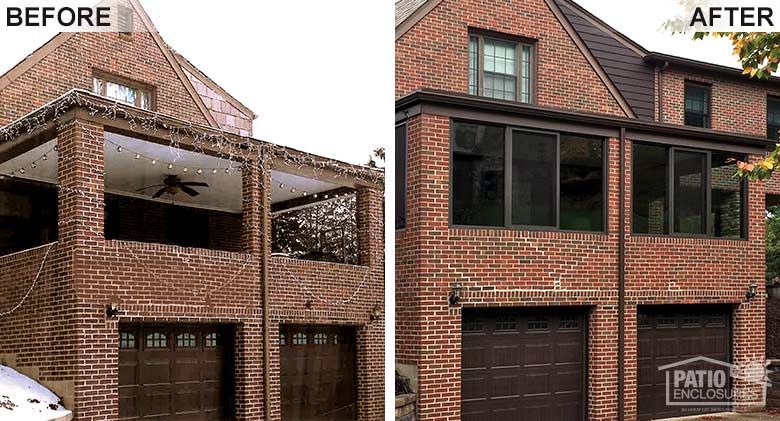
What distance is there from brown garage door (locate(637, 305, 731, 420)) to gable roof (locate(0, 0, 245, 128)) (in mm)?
6026

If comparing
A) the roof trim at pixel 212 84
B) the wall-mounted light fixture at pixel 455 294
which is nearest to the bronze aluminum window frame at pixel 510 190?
the wall-mounted light fixture at pixel 455 294

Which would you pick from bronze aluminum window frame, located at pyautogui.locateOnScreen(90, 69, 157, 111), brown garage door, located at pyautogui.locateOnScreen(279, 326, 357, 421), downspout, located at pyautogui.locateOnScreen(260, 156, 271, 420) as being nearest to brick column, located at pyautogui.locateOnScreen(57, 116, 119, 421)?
bronze aluminum window frame, located at pyautogui.locateOnScreen(90, 69, 157, 111)

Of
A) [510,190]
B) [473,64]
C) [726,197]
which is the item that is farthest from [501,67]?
[726,197]

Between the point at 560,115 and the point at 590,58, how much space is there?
2203 millimetres

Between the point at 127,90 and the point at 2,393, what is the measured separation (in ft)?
7.55

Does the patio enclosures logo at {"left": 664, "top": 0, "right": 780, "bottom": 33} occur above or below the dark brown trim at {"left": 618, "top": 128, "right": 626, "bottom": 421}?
above

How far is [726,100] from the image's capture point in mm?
12922

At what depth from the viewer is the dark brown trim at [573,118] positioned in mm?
8328

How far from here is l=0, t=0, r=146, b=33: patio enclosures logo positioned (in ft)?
18.7

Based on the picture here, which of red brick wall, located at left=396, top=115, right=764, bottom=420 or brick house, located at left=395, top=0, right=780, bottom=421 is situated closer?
red brick wall, located at left=396, top=115, right=764, bottom=420

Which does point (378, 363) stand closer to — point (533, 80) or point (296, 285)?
point (296, 285)

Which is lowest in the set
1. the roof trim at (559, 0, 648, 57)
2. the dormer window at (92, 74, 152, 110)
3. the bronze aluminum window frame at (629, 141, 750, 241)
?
the bronze aluminum window frame at (629, 141, 750, 241)

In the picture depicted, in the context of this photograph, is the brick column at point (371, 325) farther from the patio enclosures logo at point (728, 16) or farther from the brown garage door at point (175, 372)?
the patio enclosures logo at point (728, 16)

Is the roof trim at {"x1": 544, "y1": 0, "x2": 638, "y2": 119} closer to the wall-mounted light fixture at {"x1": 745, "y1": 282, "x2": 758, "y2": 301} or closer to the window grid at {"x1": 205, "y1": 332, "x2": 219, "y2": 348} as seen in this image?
the wall-mounted light fixture at {"x1": 745, "y1": 282, "x2": 758, "y2": 301}
